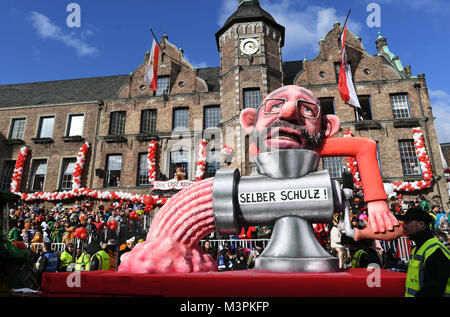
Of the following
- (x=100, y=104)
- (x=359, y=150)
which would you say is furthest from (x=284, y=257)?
(x=100, y=104)

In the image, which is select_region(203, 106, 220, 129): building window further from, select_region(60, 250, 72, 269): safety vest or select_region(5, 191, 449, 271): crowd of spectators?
select_region(60, 250, 72, 269): safety vest

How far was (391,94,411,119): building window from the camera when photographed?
1864 centimetres

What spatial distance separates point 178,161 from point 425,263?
17860 millimetres

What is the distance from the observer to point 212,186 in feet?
9.17

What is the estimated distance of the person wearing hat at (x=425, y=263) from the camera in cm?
241

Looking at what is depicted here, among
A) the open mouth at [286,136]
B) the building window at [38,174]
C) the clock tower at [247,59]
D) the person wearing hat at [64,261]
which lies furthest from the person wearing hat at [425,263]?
the building window at [38,174]

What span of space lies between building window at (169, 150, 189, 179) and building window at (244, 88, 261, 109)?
5.48 m

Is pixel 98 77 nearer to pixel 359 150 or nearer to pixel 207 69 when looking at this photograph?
pixel 207 69

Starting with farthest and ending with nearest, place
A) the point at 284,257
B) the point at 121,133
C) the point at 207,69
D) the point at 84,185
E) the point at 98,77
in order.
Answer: the point at 98,77
the point at 207,69
the point at 121,133
the point at 84,185
the point at 284,257

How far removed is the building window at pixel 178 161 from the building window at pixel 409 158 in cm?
1384

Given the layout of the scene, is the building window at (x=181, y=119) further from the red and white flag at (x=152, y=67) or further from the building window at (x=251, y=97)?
the building window at (x=251, y=97)

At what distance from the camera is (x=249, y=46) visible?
18.7 m

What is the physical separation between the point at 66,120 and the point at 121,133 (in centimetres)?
470

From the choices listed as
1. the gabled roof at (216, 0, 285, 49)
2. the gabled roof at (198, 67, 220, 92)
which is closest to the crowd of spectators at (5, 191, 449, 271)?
the gabled roof at (198, 67, 220, 92)
